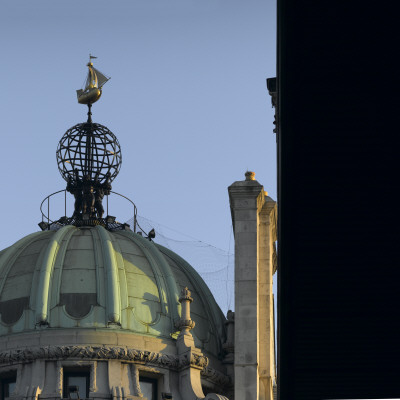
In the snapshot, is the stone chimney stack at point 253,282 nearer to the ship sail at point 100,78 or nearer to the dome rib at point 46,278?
the dome rib at point 46,278

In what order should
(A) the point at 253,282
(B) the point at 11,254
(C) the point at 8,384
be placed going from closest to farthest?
(A) the point at 253,282
(C) the point at 8,384
(B) the point at 11,254

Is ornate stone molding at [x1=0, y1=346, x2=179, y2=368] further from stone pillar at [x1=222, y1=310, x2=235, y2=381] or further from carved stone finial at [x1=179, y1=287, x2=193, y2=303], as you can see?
stone pillar at [x1=222, y1=310, x2=235, y2=381]

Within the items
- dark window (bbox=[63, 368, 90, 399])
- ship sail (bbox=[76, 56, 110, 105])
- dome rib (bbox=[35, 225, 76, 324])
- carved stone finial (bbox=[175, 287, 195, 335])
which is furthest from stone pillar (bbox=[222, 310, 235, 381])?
ship sail (bbox=[76, 56, 110, 105])

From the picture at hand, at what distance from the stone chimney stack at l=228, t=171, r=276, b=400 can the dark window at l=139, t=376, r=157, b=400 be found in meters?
13.2

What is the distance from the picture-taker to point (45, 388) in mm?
78938

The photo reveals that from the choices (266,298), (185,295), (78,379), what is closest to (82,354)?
(78,379)

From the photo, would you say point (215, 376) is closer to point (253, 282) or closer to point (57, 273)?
point (57, 273)

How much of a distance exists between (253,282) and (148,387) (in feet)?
52.0

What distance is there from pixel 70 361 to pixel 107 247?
668cm

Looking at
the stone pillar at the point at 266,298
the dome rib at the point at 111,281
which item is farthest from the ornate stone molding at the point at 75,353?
the stone pillar at the point at 266,298

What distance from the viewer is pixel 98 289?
270 feet

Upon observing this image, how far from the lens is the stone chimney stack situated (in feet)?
218
